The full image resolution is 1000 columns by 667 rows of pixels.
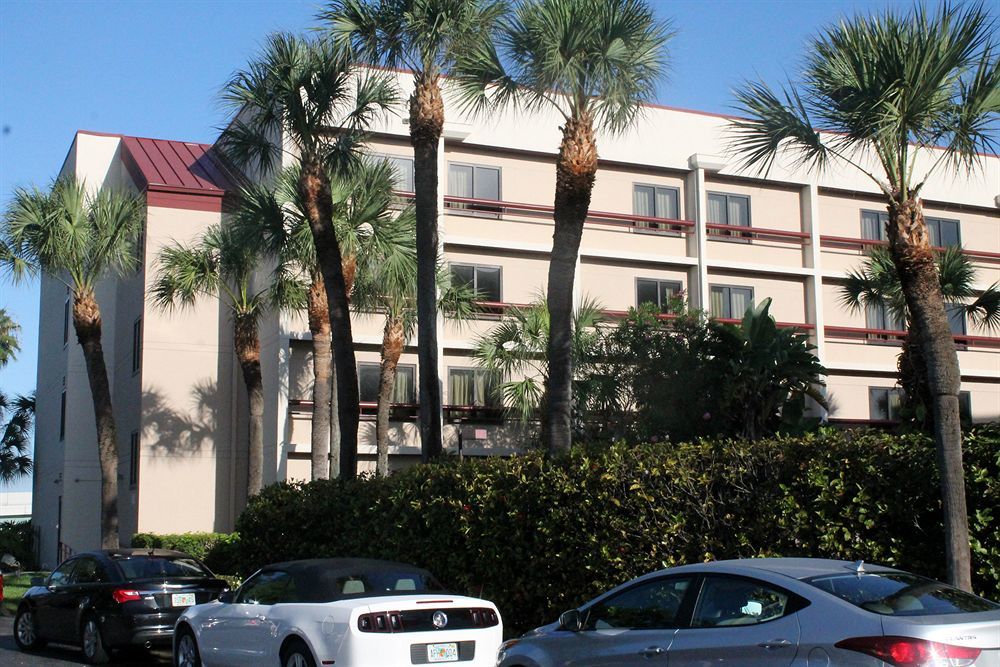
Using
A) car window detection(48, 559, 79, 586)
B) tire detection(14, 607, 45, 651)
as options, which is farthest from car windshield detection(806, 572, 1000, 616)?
tire detection(14, 607, 45, 651)

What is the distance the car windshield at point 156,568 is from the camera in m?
14.6

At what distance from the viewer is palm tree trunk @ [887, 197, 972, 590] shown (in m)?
9.51

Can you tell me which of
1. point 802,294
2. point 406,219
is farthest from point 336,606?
point 802,294

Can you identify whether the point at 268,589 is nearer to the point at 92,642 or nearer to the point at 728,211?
the point at 92,642

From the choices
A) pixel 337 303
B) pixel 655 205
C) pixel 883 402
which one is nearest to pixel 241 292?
pixel 337 303

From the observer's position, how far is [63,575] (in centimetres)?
1563

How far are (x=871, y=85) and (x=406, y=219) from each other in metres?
14.9

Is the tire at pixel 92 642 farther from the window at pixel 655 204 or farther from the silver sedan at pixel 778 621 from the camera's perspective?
the window at pixel 655 204

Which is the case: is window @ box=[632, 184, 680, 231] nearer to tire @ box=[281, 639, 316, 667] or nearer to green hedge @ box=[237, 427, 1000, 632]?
green hedge @ box=[237, 427, 1000, 632]

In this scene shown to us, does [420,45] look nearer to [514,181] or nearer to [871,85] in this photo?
[871,85]

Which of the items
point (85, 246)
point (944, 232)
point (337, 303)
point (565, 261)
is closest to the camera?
point (565, 261)

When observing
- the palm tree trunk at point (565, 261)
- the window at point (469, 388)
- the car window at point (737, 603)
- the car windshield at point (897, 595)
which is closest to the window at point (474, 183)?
the window at point (469, 388)

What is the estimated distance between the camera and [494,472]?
1370 centimetres

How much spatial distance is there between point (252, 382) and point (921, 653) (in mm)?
23353
